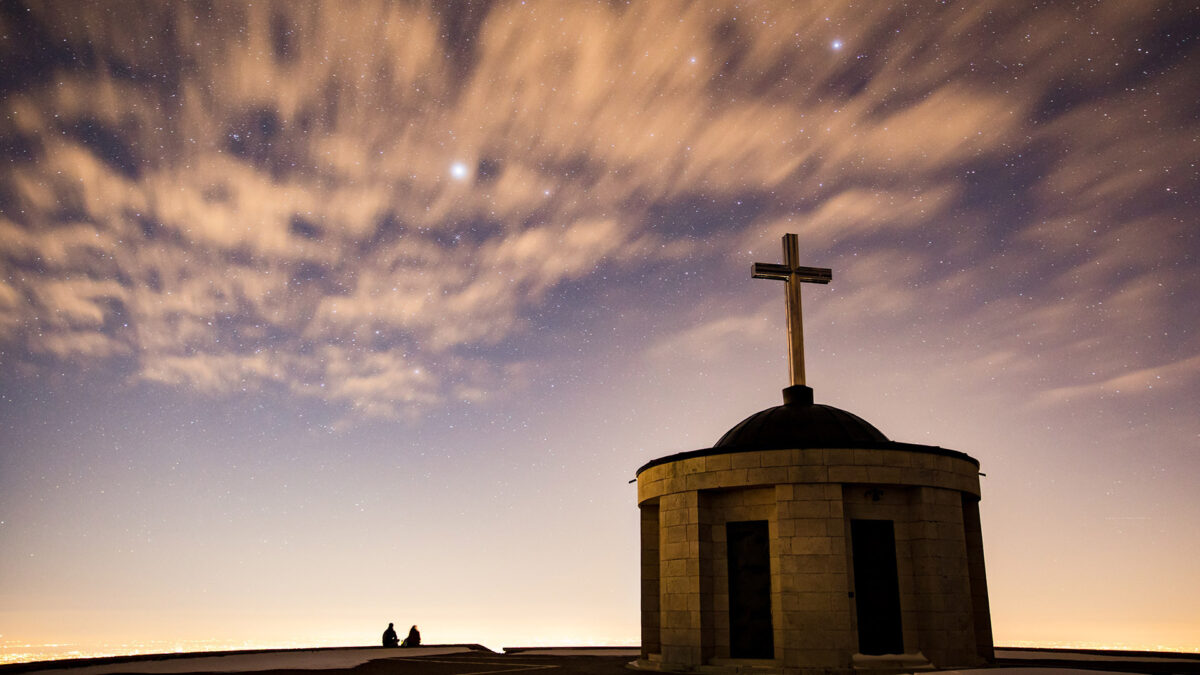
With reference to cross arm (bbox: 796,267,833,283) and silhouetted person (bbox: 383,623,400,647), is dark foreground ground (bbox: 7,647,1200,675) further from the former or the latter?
cross arm (bbox: 796,267,833,283)

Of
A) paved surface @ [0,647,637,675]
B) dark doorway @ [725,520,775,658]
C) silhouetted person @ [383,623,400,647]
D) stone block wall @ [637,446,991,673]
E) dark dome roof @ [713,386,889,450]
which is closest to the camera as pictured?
stone block wall @ [637,446,991,673]

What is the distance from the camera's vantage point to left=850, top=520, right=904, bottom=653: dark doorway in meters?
20.1

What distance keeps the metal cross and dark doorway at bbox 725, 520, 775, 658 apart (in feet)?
18.3

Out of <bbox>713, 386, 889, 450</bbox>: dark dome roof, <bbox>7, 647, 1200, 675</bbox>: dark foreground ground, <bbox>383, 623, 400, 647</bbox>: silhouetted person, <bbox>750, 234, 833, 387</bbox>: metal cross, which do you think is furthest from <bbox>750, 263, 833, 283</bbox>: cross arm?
<bbox>383, 623, 400, 647</bbox>: silhouetted person

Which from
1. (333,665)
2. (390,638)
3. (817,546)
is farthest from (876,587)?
(390,638)

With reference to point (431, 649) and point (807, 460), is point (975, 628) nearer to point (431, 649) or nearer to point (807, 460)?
point (807, 460)

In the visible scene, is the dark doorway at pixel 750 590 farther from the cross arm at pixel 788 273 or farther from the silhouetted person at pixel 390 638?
the silhouetted person at pixel 390 638

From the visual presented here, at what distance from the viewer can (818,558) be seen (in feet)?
65.6

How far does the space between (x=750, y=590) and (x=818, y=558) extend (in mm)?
2122

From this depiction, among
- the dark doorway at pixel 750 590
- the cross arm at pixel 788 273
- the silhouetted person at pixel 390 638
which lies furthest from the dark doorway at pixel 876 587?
the silhouetted person at pixel 390 638

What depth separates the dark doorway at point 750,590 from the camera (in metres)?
20.8

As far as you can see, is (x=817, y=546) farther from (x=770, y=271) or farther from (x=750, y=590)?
(x=770, y=271)

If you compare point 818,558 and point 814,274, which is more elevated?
point 814,274

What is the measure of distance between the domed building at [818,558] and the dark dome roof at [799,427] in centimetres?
7
